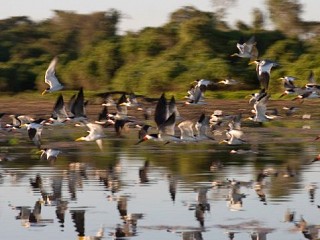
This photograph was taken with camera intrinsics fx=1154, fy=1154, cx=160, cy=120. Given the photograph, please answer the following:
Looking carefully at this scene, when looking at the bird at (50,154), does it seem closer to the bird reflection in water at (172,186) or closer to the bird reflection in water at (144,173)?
the bird reflection in water at (144,173)

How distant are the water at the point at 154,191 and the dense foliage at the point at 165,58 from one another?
2179cm

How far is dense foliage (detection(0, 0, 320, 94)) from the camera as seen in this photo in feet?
181

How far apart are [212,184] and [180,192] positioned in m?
1.20

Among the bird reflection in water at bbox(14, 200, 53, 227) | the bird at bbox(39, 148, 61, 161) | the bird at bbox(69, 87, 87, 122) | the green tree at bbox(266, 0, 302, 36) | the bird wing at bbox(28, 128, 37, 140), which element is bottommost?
the bird reflection in water at bbox(14, 200, 53, 227)

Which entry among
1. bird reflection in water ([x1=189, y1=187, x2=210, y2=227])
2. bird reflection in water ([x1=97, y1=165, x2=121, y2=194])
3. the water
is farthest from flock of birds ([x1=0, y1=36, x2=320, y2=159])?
bird reflection in water ([x1=189, y1=187, x2=210, y2=227])

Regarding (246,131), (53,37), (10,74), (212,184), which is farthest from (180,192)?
(53,37)

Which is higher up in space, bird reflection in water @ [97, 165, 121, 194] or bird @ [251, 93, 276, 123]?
bird @ [251, 93, 276, 123]

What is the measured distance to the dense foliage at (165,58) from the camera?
5506cm

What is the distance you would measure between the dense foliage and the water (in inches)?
858

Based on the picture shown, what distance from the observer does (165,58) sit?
59.1 metres

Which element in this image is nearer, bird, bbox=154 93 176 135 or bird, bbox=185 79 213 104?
bird, bbox=154 93 176 135

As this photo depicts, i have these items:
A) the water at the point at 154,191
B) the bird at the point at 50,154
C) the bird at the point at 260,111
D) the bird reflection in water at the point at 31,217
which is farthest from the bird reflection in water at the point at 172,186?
the bird at the point at 260,111

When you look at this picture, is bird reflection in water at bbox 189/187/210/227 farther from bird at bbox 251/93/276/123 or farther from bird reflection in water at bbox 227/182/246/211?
bird at bbox 251/93/276/123

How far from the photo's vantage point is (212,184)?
2292cm
